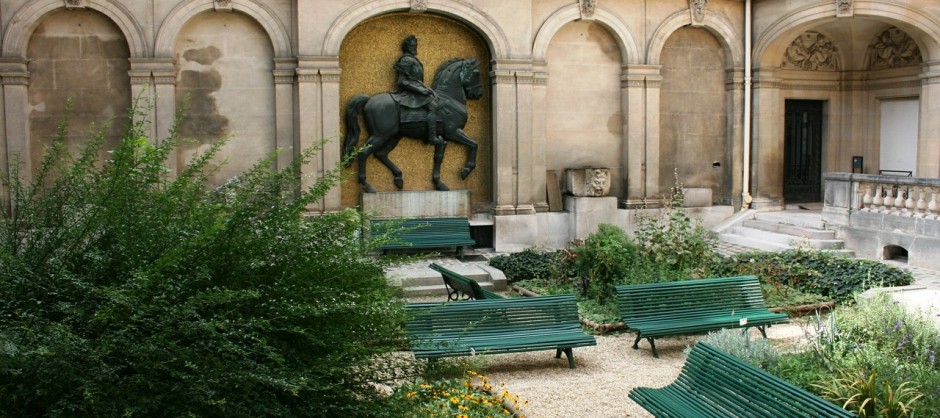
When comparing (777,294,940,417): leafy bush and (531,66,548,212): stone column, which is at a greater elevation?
(531,66,548,212): stone column

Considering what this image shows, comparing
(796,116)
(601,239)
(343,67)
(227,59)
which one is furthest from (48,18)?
(796,116)

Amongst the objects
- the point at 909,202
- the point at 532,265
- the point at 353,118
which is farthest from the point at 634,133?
the point at 353,118

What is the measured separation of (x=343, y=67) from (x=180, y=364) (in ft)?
42.3

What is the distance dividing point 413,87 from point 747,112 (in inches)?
288

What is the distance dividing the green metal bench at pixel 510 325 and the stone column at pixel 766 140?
10.5 metres

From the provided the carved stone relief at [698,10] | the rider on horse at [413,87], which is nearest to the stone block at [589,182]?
the rider on horse at [413,87]

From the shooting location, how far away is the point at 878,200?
14547 millimetres

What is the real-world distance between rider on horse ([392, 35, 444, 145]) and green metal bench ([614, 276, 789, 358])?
7.33 meters

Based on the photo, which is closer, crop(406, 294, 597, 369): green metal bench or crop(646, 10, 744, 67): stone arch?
crop(406, 294, 597, 369): green metal bench

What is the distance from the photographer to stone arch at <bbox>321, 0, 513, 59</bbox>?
1500cm

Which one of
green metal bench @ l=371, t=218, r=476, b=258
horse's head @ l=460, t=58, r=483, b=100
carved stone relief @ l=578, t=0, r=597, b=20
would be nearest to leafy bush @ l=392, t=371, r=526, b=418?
green metal bench @ l=371, t=218, r=476, b=258

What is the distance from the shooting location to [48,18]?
14.4m

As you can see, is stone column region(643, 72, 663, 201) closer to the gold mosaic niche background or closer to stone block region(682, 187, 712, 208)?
stone block region(682, 187, 712, 208)

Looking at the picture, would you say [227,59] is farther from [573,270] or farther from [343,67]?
[573,270]
